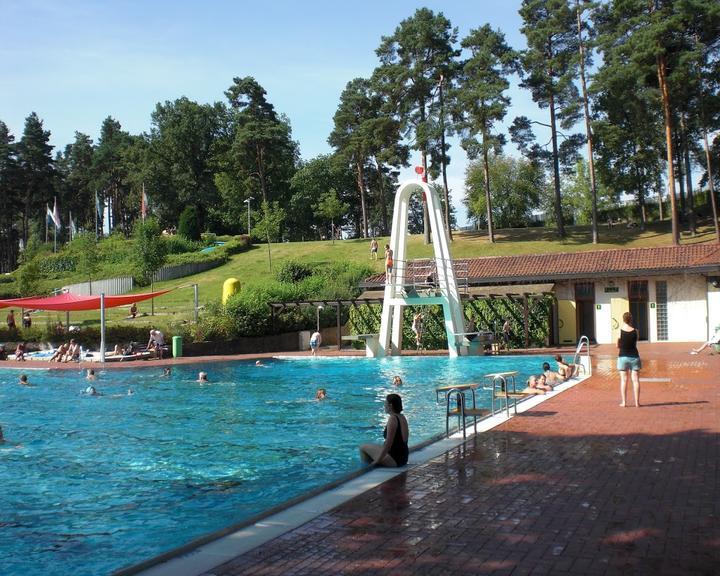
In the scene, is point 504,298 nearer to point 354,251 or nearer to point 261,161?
point 354,251

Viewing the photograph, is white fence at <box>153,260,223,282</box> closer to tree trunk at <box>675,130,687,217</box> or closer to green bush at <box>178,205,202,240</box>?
green bush at <box>178,205,202,240</box>

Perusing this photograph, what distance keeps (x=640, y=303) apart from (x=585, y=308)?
2.52 m

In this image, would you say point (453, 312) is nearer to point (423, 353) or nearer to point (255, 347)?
point (423, 353)

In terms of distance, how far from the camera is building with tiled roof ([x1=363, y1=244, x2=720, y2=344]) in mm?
30938

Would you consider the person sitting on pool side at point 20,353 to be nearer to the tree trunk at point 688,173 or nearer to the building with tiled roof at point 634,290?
the building with tiled roof at point 634,290

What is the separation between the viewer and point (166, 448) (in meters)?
13.1

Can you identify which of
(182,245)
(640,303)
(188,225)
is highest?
(188,225)

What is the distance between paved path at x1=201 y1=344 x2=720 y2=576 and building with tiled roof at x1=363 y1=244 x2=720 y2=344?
2137cm

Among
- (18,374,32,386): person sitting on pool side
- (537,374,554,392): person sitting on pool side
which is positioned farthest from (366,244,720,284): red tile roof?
(18,374,32,386): person sitting on pool side

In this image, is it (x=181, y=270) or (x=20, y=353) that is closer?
(x=20, y=353)

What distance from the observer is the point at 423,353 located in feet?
99.3

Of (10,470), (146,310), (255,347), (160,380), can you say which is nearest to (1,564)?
(10,470)

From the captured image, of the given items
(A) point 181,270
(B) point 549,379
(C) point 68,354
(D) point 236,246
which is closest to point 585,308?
(B) point 549,379

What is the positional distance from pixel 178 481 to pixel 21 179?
83751 mm
